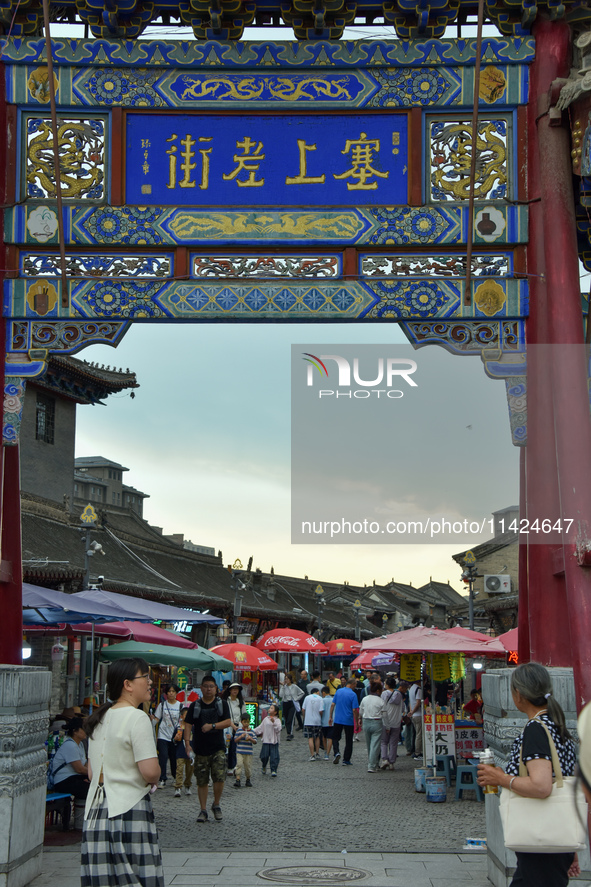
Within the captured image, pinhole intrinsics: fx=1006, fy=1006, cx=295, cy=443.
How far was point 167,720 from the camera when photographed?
50.9 ft

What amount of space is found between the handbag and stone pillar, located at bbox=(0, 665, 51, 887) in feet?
12.4

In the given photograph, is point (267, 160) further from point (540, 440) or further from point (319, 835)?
point (319, 835)

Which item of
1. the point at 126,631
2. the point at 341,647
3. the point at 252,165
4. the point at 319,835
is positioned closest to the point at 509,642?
the point at 126,631

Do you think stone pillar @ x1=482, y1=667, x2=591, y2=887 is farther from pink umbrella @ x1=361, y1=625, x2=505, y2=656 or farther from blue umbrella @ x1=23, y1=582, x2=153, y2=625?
pink umbrella @ x1=361, y1=625, x2=505, y2=656

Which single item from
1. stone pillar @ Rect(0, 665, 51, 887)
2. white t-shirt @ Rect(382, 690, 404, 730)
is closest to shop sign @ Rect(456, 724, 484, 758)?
white t-shirt @ Rect(382, 690, 404, 730)

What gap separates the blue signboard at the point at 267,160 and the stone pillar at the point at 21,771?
160 inches

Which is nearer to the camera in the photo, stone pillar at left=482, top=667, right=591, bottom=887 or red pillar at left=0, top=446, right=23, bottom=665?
stone pillar at left=482, top=667, right=591, bottom=887

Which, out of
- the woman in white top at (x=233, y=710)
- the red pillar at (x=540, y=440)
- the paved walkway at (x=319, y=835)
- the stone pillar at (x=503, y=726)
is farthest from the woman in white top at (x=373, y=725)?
the stone pillar at (x=503, y=726)

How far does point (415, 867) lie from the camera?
8367 mm

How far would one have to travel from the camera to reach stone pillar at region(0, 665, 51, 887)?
22.5ft

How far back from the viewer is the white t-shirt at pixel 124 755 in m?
5.12

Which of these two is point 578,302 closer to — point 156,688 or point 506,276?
point 506,276

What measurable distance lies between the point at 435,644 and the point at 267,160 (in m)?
9.34

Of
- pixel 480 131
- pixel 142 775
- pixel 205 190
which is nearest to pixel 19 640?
pixel 142 775
